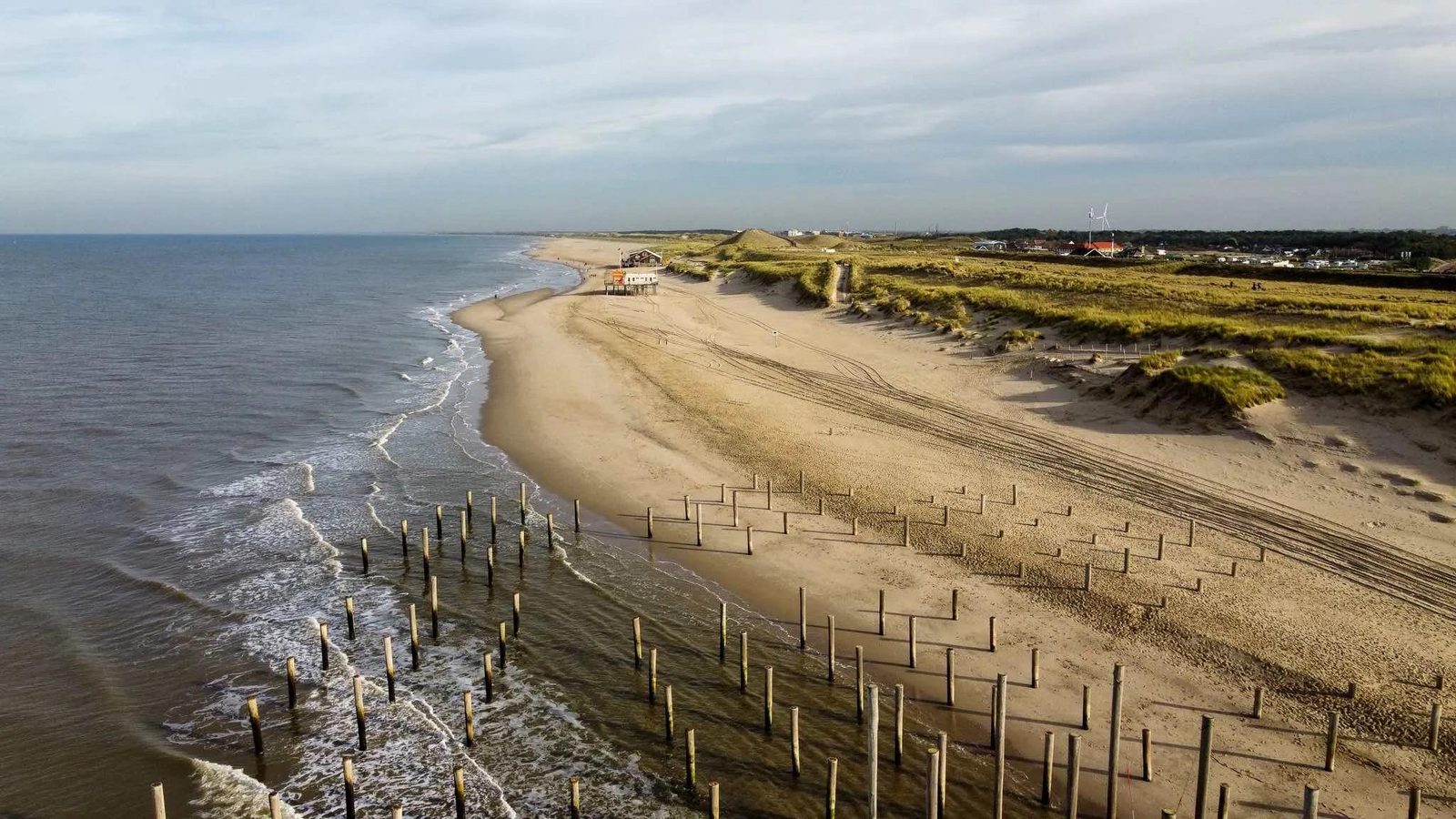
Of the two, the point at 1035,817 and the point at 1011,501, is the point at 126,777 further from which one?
the point at 1011,501

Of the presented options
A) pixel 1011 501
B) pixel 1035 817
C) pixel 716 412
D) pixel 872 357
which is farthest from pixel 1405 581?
pixel 872 357

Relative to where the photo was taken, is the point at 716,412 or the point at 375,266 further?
the point at 375,266

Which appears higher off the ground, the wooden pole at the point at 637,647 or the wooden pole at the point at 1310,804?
the wooden pole at the point at 1310,804

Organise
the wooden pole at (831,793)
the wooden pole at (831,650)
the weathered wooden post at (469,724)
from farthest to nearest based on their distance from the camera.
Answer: the wooden pole at (831,650) → the weathered wooden post at (469,724) → the wooden pole at (831,793)

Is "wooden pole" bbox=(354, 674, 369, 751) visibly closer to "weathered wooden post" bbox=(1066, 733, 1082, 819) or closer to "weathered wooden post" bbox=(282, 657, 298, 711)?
"weathered wooden post" bbox=(282, 657, 298, 711)

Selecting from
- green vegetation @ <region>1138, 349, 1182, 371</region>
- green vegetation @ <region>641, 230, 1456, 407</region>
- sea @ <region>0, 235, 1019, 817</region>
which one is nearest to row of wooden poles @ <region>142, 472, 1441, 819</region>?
sea @ <region>0, 235, 1019, 817</region>

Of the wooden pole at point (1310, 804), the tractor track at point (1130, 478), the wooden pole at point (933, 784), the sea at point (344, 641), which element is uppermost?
the tractor track at point (1130, 478)

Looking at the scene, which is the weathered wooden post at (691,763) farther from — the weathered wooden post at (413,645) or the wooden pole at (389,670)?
the weathered wooden post at (413,645)

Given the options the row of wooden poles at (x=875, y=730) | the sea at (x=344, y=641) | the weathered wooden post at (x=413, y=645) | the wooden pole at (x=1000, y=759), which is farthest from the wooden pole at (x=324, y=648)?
the wooden pole at (x=1000, y=759)
